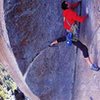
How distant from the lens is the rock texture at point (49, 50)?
4458 mm

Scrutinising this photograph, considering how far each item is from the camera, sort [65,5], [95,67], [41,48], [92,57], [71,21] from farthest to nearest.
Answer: [92,57] → [95,67] → [41,48] → [71,21] → [65,5]

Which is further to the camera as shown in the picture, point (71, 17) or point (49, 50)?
point (49, 50)

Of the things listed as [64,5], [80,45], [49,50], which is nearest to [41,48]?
[49,50]

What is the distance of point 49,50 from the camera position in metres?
5.22

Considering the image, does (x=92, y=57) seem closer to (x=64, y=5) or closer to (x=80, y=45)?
(x=80, y=45)

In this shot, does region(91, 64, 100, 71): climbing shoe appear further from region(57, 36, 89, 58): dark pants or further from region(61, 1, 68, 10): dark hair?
region(61, 1, 68, 10): dark hair

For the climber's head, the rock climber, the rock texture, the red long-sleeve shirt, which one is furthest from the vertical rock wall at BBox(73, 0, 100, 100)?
the climber's head

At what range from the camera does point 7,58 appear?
15.5ft

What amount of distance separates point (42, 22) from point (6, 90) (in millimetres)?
4277

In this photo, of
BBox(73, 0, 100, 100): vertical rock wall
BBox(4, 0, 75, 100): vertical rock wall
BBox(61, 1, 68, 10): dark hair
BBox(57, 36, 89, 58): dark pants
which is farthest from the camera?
BBox(57, 36, 89, 58): dark pants

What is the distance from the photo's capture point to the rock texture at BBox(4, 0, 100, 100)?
4458 mm

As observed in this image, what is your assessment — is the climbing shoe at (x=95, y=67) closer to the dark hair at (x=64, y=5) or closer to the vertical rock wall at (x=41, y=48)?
the vertical rock wall at (x=41, y=48)

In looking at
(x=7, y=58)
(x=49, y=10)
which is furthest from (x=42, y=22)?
(x=7, y=58)

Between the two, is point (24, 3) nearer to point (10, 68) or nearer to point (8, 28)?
point (8, 28)
